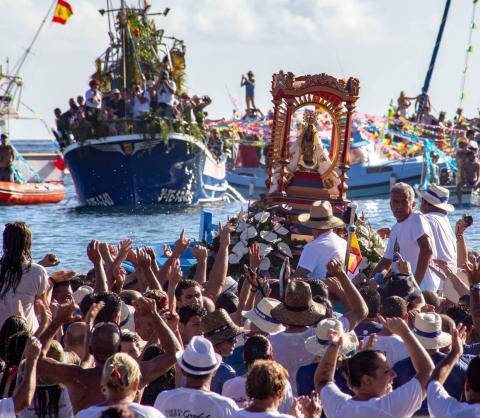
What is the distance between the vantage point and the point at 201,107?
3484 centimetres

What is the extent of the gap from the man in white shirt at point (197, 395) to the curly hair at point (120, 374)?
579mm

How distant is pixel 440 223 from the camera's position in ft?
37.0

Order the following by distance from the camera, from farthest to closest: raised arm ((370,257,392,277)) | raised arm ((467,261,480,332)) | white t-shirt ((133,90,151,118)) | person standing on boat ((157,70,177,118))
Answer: white t-shirt ((133,90,151,118)) → person standing on boat ((157,70,177,118)) → raised arm ((370,257,392,277)) → raised arm ((467,261,480,332))

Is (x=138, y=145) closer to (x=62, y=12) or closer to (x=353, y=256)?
(x=62, y=12)

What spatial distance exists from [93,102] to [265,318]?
2443 centimetres

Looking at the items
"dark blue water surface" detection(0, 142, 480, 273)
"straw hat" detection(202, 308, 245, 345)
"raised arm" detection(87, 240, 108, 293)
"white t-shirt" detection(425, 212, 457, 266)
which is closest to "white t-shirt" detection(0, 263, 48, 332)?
"raised arm" detection(87, 240, 108, 293)

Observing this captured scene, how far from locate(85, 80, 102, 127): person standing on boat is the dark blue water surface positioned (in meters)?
2.50

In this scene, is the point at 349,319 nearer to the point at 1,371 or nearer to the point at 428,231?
the point at 1,371

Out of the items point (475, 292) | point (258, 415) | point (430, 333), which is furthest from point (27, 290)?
point (258, 415)

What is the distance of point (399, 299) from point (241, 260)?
17.4 feet

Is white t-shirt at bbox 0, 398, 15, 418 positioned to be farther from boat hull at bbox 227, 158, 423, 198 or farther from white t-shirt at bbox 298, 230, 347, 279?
boat hull at bbox 227, 158, 423, 198

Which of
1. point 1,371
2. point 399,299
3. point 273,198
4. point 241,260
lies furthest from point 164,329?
point 273,198

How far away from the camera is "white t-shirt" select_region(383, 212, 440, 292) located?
10.9m

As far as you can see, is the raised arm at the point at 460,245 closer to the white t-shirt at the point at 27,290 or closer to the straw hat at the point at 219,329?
the straw hat at the point at 219,329
